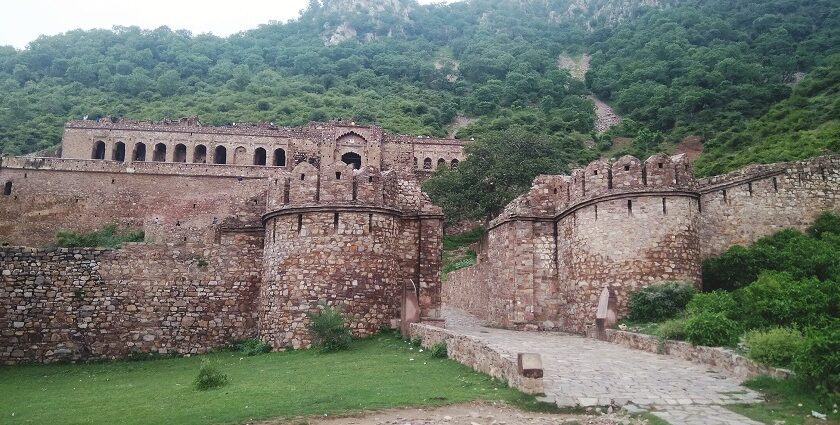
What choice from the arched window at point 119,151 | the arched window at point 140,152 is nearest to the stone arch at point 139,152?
the arched window at point 140,152

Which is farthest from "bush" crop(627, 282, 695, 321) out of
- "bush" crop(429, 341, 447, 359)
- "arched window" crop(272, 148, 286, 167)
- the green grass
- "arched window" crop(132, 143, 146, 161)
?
"arched window" crop(132, 143, 146, 161)

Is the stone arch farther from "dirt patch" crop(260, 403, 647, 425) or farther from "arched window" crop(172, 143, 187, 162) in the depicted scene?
"dirt patch" crop(260, 403, 647, 425)

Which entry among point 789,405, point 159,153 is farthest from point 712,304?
point 159,153

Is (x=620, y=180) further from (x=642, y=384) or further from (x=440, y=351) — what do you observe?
(x=642, y=384)

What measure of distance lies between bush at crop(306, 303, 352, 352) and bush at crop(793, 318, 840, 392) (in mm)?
8167

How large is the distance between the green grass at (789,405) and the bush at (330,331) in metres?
7.54

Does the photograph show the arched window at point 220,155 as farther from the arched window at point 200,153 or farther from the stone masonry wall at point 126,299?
the stone masonry wall at point 126,299

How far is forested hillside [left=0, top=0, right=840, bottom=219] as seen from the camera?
160 ft

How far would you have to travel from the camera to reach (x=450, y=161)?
64938 mm

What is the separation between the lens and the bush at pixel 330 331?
42.9 feet

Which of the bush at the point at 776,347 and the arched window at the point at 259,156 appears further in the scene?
the arched window at the point at 259,156

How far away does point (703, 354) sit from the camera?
34.7 feet

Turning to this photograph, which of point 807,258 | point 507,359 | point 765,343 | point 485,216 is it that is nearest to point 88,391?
point 507,359

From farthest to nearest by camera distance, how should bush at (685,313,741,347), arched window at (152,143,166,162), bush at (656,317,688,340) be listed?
1. arched window at (152,143,166,162)
2. bush at (656,317,688,340)
3. bush at (685,313,741,347)
